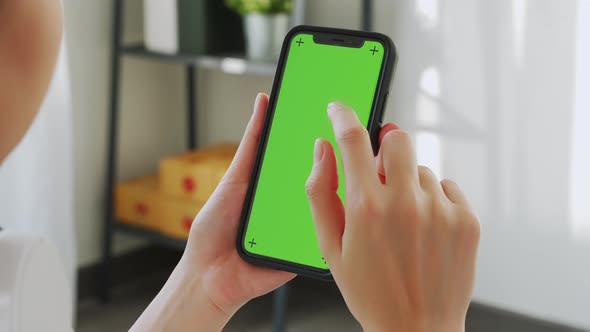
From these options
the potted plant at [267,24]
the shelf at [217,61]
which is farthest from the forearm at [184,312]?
the potted plant at [267,24]

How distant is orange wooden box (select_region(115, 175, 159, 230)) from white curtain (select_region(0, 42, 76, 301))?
237 mm

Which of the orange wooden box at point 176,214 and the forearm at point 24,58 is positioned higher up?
the forearm at point 24,58

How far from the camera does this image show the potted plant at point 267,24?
2.15 m

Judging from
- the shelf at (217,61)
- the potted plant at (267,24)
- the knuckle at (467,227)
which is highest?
the knuckle at (467,227)

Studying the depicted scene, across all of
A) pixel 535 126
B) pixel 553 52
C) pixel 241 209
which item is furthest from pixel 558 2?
pixel 241 209

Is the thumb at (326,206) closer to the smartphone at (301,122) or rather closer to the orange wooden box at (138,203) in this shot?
the smartphone at (301,122)

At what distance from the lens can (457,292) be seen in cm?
43

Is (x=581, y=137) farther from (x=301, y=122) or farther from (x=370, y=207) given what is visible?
(x=370, y=207)

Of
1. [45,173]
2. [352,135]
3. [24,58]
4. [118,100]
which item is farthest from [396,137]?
[118,100]

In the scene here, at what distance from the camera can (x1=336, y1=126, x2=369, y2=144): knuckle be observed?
44cm

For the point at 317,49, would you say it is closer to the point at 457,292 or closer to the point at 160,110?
the point at 457,292

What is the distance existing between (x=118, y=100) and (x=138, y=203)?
12.3 inches

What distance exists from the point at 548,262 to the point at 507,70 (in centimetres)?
47

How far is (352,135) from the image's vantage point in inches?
17.5
